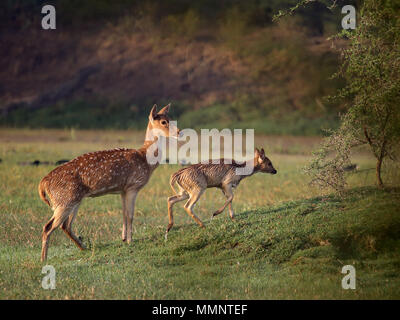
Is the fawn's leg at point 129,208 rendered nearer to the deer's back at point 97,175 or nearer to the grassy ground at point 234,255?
the deer's back at point 97,175

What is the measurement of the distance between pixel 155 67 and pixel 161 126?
20.9 metres

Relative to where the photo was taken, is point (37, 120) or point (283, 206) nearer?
point (283, 206)

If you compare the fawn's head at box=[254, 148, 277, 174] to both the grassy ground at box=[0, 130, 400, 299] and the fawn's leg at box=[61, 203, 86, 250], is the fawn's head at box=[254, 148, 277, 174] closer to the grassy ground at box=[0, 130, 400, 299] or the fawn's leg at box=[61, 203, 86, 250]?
the grassy ground at box=[0, 130, 400, 299]

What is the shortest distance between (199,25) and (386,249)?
72.9 ft

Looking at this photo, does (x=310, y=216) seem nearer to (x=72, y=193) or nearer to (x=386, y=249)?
(x=386, y=249)

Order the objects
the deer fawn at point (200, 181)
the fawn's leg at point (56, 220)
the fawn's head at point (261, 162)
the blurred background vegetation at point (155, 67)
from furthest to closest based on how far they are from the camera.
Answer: the blurred background vegetation at point (155, 67), the fawn's head at point (261, 162), the deer fawn at point (200, 181), the fawn's leg at point (56, 220)

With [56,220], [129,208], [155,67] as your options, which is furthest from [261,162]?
[155,67]

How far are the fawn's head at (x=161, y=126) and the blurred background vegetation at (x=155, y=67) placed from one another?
15.1 meters

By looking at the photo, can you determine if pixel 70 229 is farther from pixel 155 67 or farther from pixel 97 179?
pixel 155 67

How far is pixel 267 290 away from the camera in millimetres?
8438

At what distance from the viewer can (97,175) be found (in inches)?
397

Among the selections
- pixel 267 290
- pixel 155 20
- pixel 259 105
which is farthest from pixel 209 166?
pixel 155 20

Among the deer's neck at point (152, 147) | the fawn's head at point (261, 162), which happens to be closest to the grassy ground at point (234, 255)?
the fawn's head at point (261, 162)

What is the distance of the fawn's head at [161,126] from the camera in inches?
424
